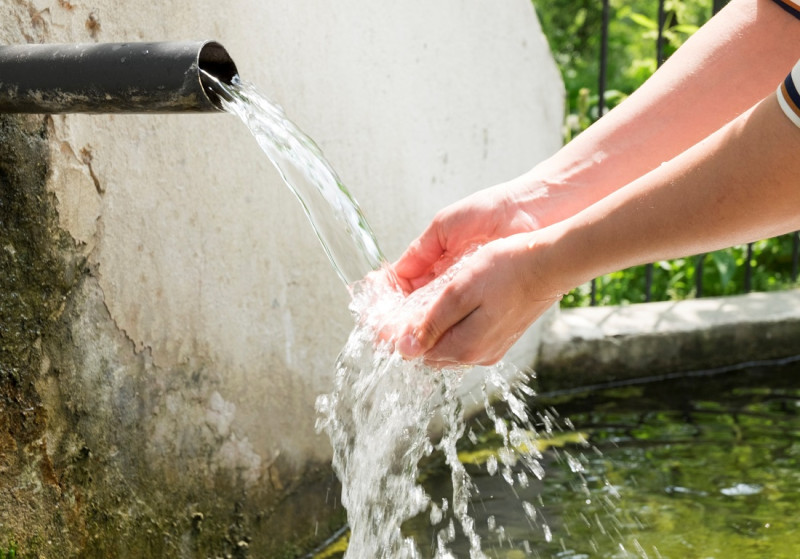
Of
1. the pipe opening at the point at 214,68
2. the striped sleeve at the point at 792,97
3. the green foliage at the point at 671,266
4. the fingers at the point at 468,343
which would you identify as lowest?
the green foliage at the point at 671,266

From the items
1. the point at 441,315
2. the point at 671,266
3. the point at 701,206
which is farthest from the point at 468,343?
the point at 671,266

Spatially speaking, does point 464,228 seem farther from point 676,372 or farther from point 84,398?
point 676,372

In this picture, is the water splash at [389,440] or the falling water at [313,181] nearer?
the falling water at [313,181]

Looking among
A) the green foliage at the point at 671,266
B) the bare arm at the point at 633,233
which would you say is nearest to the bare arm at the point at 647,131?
the bare arm at the point at 633,233

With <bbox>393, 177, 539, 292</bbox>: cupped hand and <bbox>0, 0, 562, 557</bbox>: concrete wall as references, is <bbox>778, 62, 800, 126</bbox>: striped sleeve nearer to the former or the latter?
<bbox>393, 177, 539, 292</bbox>: cupped hand

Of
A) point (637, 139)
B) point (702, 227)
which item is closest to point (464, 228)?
point (637, 139)

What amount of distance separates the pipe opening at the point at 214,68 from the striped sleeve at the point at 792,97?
0.86 metres

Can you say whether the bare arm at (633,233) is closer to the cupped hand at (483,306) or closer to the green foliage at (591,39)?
the cupped hand at (483,306)

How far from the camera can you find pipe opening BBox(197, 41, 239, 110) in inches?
62.7

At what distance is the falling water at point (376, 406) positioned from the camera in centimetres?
196

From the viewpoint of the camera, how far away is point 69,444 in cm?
202

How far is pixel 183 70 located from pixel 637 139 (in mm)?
966

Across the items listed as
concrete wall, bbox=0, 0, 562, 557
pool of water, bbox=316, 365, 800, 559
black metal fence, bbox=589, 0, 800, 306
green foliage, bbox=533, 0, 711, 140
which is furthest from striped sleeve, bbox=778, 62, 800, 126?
green foliage, bbox=533, 0, 711, 140

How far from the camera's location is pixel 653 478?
301 cm
